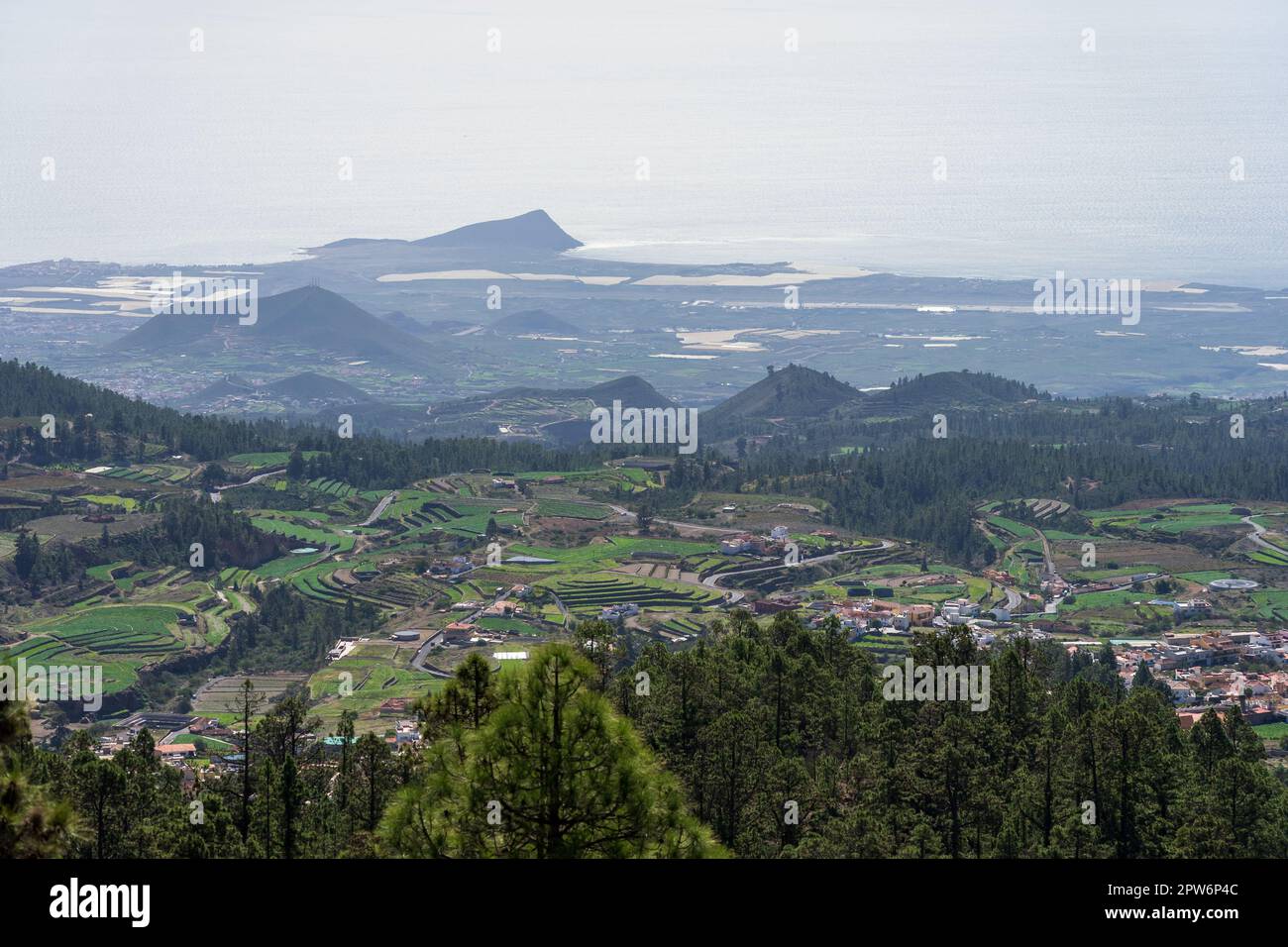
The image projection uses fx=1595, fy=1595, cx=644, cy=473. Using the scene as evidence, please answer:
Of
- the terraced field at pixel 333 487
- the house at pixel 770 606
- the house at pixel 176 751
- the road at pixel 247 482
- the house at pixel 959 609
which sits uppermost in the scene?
the road at pixel 247 482

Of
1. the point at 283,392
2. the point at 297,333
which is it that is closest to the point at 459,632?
the point at 283,392

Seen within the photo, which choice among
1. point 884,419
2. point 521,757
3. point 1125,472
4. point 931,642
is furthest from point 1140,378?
point 521,757

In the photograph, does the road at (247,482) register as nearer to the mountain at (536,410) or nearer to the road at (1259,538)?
the mountain at (536,410)

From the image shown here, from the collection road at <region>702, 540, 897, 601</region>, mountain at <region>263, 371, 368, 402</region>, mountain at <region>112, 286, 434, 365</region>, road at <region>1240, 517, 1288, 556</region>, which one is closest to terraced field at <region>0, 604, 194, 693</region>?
road at <region>702, 540, 897, 601</region>

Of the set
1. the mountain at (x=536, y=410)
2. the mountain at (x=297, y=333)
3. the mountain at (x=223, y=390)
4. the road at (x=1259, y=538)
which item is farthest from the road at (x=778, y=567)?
the mountain at (x=297, y=333)

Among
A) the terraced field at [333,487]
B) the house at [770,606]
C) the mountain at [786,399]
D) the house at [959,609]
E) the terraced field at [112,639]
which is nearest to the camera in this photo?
the terraced field at [112,639]
